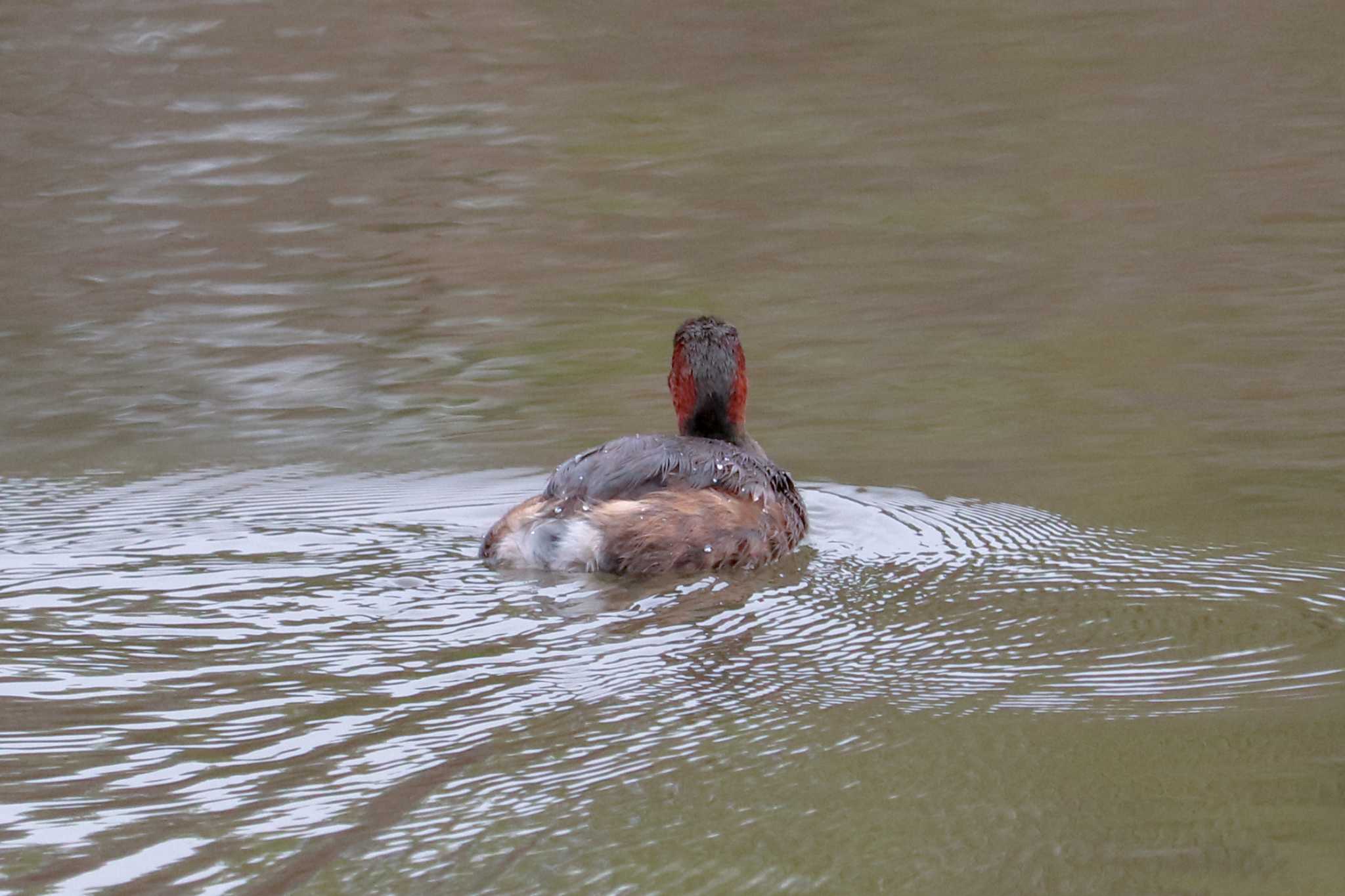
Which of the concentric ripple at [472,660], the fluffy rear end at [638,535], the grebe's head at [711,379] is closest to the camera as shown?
the concentric ripple at [472,660]

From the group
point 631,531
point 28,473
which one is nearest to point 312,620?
point 631,531

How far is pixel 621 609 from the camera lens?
5.71 metres

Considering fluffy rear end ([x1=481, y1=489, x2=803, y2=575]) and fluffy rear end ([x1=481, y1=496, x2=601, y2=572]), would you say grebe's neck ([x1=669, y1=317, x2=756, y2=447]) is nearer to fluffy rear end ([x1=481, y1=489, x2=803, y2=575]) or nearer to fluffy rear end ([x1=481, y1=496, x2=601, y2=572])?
fluffy rear end ([x1=481, y1=489, x2=803, y2=575])

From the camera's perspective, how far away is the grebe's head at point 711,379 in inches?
282

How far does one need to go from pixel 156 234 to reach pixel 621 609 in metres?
7.90

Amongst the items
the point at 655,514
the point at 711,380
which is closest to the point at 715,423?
the point at 711,380

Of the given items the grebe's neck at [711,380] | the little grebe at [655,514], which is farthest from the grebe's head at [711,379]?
the little grebe at [655,514]

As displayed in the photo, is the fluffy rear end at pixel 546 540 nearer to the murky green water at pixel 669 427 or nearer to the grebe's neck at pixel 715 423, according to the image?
the murky green water at pixel 669 427

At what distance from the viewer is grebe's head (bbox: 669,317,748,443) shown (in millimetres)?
7172

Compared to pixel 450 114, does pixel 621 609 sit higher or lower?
lower

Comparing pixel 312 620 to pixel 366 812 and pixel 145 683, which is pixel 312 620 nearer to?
pixel 145 683

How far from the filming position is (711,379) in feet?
23.5

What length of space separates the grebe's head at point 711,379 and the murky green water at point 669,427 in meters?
0.58

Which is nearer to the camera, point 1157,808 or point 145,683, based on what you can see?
point 1157,808
